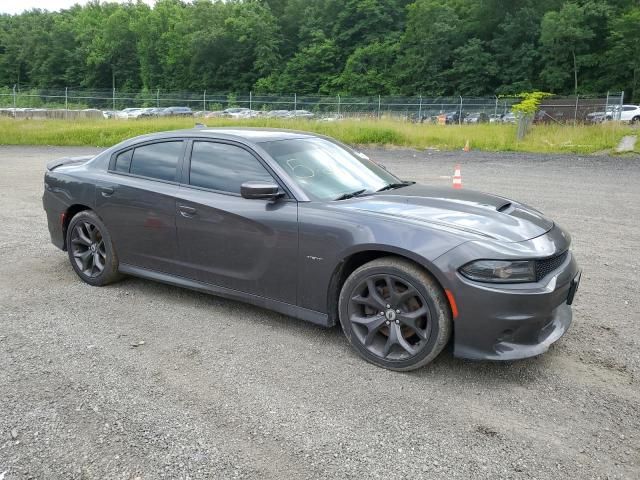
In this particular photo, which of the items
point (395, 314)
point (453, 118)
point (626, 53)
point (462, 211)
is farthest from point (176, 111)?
point (626, 53)

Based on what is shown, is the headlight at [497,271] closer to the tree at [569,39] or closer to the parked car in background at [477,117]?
the parked car in background at [477,117]

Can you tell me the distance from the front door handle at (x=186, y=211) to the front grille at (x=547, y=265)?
Answer: 8.48 ft

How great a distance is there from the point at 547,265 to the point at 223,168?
2527 millimetres

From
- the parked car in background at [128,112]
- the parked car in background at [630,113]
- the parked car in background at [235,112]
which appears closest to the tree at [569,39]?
the parked car in background at [630,113]

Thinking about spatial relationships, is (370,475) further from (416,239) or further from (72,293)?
(72,293)

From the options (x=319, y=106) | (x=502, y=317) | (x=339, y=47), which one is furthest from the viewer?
(x=339, y=47)

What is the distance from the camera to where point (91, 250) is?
523cm

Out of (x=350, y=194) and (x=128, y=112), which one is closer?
(x=350, y=194)

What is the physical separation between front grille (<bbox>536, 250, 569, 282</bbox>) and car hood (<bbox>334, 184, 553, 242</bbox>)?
0.18 m

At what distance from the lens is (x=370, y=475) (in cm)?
255

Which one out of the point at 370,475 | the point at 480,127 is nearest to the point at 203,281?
the point at 370,475

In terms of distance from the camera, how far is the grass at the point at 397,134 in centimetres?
2031

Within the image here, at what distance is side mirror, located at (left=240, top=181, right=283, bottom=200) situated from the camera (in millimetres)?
3900

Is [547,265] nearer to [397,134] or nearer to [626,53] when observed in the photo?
[397,134]
